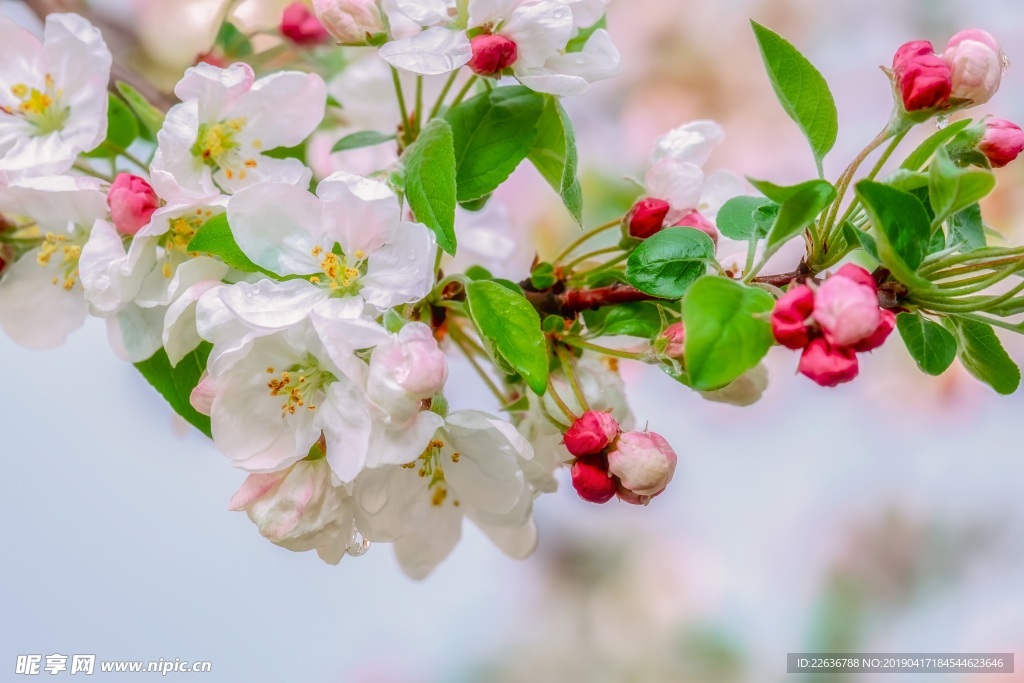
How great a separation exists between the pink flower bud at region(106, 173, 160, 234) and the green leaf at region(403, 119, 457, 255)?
171 mm

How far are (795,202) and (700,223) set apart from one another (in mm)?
162

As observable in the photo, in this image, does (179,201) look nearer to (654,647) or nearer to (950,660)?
(950,660)

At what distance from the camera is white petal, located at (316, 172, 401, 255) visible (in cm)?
51

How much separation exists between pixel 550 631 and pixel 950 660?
691 mm

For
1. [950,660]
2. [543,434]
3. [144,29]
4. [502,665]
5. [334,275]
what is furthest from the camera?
[502,665]

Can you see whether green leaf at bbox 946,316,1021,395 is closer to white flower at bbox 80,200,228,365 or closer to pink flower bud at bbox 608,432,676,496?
pink flower bud at bbox 608,432,676,496

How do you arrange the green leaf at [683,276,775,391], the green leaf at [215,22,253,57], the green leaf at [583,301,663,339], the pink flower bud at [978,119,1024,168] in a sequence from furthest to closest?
the green leaf at [215,22,253,57] → the green leaf at [583,301,663,339] → the pink flower bud at [978,119,1024,168] → the green leaf at [683,276,775,391]

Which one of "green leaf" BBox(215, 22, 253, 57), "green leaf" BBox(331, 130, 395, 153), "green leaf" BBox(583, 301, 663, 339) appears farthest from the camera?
"green leaf" BBox(215, 22, 253, 57)

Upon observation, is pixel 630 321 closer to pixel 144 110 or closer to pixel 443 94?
pixel 443 94

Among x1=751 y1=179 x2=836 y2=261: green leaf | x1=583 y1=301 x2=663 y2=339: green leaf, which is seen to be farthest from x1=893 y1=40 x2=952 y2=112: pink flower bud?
x1=583 y1=301 x2=663 y2=339: green leaf

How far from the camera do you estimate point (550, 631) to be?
1658mm

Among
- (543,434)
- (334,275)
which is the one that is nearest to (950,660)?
(543,434)

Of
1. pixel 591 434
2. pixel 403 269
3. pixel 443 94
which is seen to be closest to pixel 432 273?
pixel 403 269

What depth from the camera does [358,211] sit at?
0.52 meters
